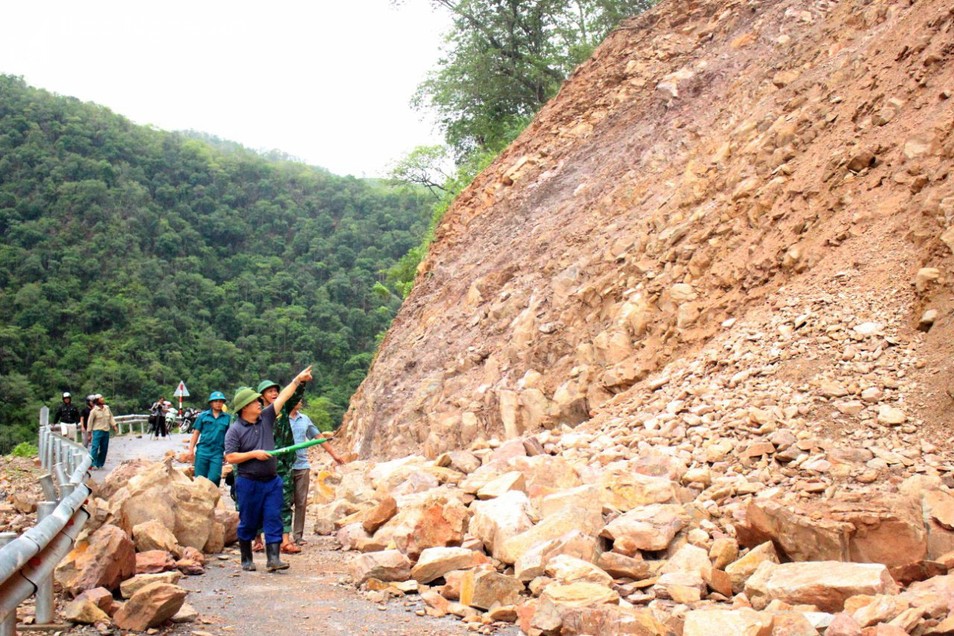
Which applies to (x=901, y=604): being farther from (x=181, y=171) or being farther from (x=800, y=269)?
(x=181, y=171)

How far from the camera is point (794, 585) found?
4.36 m

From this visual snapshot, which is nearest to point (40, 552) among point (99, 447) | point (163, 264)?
point (99, 447)

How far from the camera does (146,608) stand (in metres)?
4.25

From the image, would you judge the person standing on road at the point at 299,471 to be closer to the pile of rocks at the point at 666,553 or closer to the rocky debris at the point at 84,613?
the pile of rocks at the point at 666,553

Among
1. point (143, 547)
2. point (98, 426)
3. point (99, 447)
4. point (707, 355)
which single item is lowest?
point (143, 547)

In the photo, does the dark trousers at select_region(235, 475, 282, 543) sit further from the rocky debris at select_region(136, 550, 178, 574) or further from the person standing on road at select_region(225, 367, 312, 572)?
the rocky debris at select_region(136, 550, 178, 574)

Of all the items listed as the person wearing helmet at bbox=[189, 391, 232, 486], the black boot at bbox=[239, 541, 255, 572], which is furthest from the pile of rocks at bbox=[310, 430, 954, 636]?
the person wearing helmet at bbox=[189, 391, 232, 486]

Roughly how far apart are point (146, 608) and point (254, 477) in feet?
7.12

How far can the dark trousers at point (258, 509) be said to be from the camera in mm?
6320

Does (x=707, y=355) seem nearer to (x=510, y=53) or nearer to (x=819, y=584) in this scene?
(x=819, y=584)

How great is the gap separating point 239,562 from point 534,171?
446 inches

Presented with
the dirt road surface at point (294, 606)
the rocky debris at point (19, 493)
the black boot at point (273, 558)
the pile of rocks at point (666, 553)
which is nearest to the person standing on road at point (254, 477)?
the black boot at point (273, 558)

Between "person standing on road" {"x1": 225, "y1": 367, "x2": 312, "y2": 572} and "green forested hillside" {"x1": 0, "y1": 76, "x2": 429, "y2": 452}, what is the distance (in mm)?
18098

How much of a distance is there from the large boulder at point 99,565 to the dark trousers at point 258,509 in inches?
47.9
